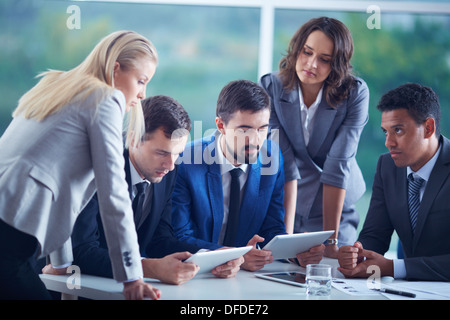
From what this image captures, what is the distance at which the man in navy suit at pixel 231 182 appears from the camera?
7.52 ft

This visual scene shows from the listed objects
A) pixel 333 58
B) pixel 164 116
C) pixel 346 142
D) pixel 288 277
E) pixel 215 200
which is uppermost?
pixel 333 58

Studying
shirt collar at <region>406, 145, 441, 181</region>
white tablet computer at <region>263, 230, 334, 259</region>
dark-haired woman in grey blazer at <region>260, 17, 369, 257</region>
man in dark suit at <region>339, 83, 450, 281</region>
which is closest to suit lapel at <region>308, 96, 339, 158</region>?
dark-haired woman in grey blazer at <region>260, 17, 369, 257</region>

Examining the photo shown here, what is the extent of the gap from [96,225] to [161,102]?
62 centimetres

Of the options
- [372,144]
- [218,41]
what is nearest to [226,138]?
[218,41]

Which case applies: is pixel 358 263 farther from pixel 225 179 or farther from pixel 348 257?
pixel 225 179

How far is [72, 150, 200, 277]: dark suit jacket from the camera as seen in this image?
180cm

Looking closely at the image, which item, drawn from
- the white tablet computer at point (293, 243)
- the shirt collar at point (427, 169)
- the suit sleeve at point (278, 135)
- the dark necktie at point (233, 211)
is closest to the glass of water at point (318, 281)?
the white tablet computer at point (293, 243)

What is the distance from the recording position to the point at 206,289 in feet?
5.49

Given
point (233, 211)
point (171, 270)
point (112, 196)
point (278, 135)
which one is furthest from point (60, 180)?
point (278, 135)

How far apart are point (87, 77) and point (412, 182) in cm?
154

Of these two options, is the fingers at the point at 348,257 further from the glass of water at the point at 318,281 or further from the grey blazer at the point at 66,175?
the grey blazer at the point at 66,175

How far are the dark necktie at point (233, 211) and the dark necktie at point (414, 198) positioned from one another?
2.59 feet
